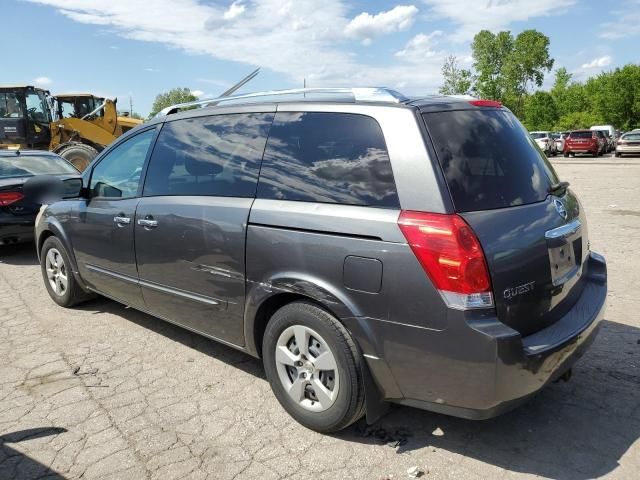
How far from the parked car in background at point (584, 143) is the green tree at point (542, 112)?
3610 cm

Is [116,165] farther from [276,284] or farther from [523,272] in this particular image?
[523,272]

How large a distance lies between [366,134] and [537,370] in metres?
1.47

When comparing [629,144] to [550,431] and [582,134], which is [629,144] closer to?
[582,134]

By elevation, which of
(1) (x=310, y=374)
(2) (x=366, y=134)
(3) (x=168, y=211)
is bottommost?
(1) (x=310, y=374)

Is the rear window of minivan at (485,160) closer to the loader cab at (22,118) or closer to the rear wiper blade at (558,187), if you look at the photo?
the rear wiper blade at (558,187)

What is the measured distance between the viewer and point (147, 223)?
3.98 m

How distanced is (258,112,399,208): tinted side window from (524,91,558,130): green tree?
72802 mm

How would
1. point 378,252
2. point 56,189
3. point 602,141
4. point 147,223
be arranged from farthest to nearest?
point 602,141, point 56,189, point 147,223, point 378,252

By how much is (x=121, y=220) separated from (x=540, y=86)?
279ft

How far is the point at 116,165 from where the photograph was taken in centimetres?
462

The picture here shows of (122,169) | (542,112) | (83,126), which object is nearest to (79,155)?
(83,126)

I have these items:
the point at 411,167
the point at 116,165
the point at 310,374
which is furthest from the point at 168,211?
the point at 411,167

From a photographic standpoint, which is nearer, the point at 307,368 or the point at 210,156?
the point at 307,368

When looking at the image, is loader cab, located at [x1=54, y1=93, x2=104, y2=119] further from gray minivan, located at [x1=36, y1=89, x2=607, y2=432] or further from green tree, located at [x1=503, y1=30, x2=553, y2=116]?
green tree, located at [x1=503, y1=30, x2=553, y2=116]
